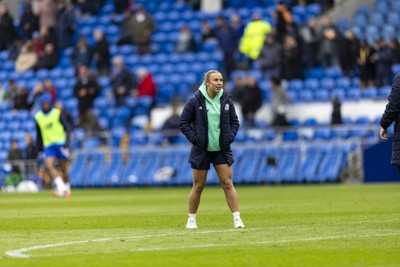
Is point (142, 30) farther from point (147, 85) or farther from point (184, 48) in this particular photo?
point (147, 85)

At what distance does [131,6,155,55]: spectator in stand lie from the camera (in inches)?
1560

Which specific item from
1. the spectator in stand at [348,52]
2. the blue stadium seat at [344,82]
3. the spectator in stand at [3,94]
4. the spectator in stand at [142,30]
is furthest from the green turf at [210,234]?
the spectator in stand at [3,94]

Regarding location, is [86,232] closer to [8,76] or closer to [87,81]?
[87,81]

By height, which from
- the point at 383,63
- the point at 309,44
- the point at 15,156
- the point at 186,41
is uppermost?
the point at 186,41

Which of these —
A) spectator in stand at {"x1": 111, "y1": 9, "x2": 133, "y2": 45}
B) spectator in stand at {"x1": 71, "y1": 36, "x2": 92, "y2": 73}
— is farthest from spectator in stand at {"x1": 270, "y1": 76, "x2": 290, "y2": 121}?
spectator in stand at {"x1": 71, "y1": 36, "x2": 92, "y2": 73}

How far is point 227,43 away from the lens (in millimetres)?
36469

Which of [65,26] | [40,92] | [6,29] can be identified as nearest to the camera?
[40,92]

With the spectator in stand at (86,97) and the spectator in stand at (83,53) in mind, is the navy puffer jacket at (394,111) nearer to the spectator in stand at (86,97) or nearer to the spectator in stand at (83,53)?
the spectator in stand at (86,97)

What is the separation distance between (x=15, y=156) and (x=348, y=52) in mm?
11469

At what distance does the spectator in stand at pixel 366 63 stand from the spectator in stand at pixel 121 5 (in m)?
12.1

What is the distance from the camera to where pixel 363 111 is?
1308 inches

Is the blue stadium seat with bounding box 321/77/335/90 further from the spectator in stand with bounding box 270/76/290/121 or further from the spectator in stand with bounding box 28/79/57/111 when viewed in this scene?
the spectator in stand with bounding box 28/79/57/111

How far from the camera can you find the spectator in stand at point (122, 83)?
37250 millimetres

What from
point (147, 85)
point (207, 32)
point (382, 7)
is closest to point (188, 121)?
point (147, 85)
